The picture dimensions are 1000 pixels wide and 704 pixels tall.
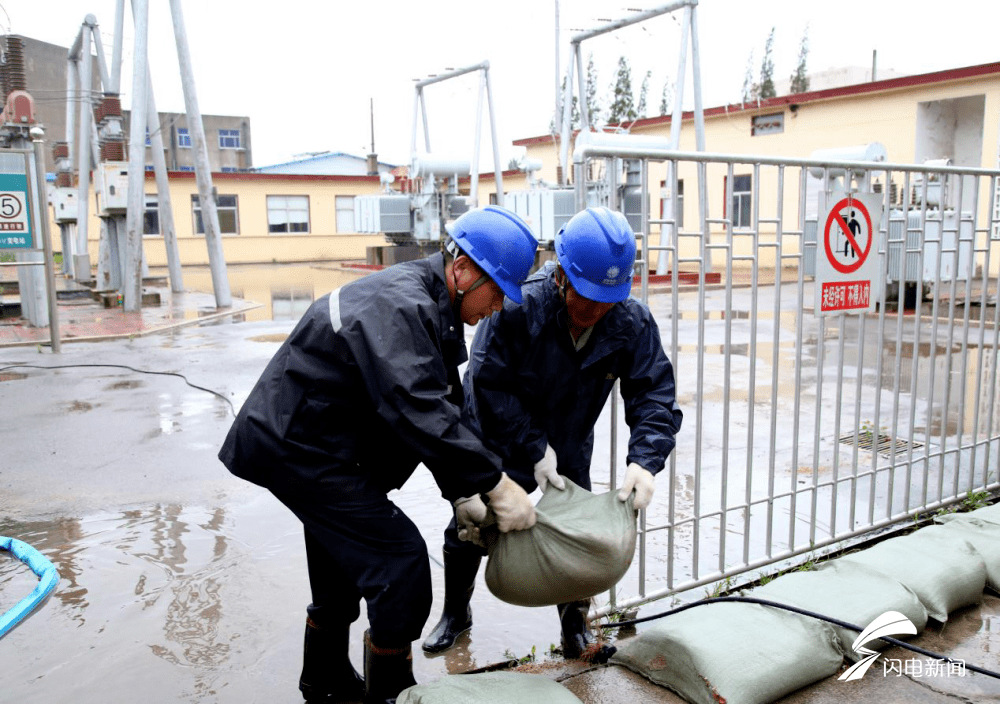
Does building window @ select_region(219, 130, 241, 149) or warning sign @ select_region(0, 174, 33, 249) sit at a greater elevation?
building window @ select_region(219, 130, 241, 149)

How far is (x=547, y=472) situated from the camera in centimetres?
262

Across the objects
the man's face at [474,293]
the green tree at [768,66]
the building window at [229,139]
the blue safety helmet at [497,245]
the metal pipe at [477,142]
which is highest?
the green tree at [768,66]

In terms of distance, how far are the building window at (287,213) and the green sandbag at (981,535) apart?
29.4m

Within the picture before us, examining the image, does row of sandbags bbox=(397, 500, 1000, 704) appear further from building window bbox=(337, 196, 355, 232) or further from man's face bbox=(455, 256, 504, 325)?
building window bbox=(337, 196, 355, 232)

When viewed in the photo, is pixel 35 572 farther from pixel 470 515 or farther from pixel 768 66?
pixel 768 66

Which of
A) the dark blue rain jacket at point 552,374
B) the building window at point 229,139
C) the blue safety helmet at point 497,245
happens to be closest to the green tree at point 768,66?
the building window at point 229,139

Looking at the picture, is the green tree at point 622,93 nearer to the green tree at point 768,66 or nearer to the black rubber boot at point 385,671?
the green tree at point 768,66

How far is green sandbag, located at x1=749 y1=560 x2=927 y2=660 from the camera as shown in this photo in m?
2.76

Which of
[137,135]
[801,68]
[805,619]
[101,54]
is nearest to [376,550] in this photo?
[805,619]

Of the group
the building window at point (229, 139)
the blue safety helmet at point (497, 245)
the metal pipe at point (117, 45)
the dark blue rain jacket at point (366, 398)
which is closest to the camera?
the dark blue rain jacket at point (366, 398)

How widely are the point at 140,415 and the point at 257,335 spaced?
4743 millimetres

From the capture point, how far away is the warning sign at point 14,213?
9266 millimetres

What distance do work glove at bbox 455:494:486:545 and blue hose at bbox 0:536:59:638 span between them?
1869mm

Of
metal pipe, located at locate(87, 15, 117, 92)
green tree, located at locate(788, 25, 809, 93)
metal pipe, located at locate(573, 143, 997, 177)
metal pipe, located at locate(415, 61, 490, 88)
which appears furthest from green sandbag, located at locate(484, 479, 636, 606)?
green tree, located at locate(788, 25, 809, 93)
